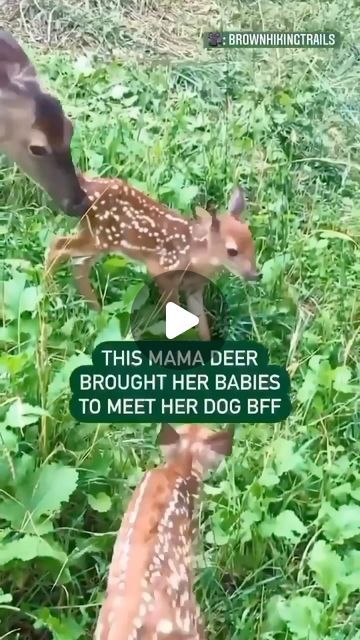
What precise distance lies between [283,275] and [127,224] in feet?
0.58

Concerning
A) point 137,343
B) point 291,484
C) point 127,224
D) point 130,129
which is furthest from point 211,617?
point 130,129

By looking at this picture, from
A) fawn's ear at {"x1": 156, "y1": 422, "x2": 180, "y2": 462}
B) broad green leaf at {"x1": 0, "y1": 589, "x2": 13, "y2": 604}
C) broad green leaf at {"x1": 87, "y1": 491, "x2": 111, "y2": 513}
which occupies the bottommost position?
broad green leaf at {"x1": 0, "y1": 589, "x2": 13, "y2": 604}

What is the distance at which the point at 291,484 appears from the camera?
120 cm

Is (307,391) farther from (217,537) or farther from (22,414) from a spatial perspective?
(22,414)

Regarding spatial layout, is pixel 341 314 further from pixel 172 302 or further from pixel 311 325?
pixel 172 302

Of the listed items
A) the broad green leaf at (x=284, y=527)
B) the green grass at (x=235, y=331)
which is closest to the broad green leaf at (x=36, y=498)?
the green grass at (x=235, y=331)

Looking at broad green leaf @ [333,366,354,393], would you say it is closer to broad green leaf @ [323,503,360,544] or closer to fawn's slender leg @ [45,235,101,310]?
broad green leaf @ [323,503,360,544]

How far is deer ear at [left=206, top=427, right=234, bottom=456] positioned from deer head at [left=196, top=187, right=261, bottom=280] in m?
0.17

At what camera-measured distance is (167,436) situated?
1.19 metres

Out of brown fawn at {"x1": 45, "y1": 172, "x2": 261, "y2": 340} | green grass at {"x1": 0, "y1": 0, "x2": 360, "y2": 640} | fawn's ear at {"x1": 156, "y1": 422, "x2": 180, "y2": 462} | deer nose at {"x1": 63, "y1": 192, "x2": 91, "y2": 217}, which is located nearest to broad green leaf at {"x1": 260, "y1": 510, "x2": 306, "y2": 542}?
green grass at {"x1": 0, "y1": 0, "x2": 360, "y2": 640}

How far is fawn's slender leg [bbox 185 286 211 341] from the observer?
119cm

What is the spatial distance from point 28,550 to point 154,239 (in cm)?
35

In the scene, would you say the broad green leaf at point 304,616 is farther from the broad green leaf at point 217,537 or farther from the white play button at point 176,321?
the white play button at point 176,321

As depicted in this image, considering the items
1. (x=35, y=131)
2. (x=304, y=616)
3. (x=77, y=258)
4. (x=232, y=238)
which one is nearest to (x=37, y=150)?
(x=35, y=131)
